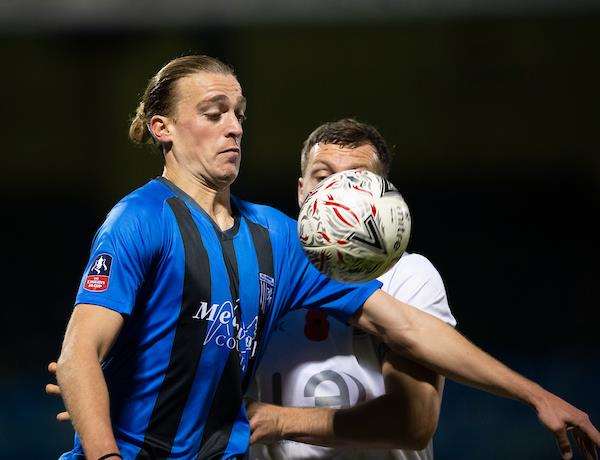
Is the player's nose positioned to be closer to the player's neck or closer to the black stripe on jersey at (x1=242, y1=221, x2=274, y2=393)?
the player's neck

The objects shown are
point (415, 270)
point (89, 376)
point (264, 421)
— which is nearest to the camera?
point (89, 376)

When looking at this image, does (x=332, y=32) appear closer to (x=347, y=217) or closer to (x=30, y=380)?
(x=30, y=380)

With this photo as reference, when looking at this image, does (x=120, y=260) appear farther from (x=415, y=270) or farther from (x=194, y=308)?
(x=415, y=270)

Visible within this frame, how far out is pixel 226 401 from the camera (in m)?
3.07

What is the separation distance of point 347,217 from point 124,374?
73cm

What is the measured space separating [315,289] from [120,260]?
0.69 metres

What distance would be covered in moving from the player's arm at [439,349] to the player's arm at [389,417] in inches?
4.7

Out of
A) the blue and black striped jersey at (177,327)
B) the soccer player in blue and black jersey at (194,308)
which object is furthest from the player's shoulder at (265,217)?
the blue and black striped jersey at (177,327)

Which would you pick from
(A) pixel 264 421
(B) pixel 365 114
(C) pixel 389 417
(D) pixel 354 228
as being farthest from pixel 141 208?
(B) pixel 365 114

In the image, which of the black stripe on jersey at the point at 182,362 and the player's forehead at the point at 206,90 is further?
the player's forehead at the point at 206,90

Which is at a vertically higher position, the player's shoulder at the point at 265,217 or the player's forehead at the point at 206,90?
the player's forehead at the point at 206,90

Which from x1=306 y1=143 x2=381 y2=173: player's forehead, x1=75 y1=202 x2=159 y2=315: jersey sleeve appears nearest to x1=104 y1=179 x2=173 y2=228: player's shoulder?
x1=75 y1=202 x2=159 y2=315: jersey sleeve

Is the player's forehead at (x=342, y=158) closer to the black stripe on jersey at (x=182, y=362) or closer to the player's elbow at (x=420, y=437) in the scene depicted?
the black stripe on jersey at (x=182, y=362)

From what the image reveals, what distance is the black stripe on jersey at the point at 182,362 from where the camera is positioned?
297cm
